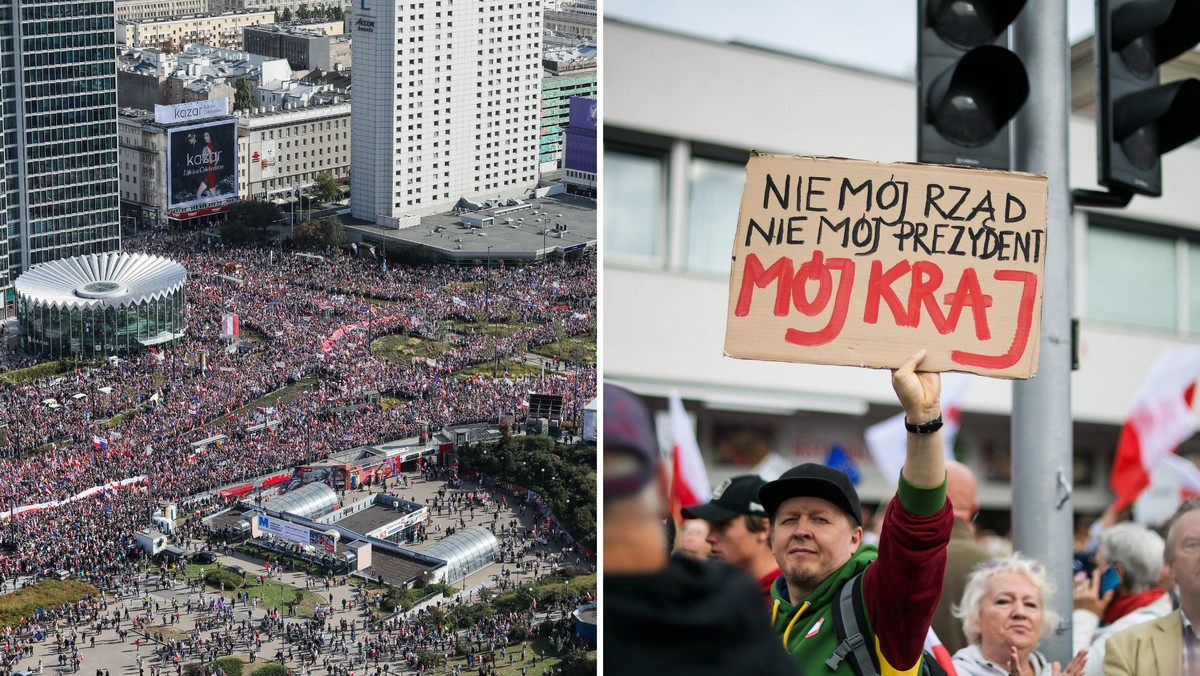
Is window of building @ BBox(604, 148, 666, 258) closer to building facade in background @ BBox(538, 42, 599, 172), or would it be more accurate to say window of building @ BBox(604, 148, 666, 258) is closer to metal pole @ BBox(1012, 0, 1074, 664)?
metal pole @ BBox(1012, 0, 1074, 664)

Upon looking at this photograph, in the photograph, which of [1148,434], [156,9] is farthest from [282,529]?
[1148,434]

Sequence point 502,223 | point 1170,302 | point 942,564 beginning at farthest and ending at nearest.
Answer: point 502,223, point 1170,302, point 942,564

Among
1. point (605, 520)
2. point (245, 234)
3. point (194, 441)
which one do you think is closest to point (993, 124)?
point (605, 520)

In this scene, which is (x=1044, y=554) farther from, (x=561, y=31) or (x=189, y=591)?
(x=561, y=31)

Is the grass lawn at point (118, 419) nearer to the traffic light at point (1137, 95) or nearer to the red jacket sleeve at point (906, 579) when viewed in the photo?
the traffic light at point (1137, 95)

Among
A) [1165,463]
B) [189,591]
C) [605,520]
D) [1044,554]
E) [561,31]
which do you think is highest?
[561,31]

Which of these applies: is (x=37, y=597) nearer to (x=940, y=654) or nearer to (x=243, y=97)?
(x=243, y=97)

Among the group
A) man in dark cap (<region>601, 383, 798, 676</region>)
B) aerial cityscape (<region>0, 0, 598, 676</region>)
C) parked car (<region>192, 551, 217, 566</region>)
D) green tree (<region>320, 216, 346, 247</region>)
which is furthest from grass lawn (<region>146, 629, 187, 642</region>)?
man in dark cap (<region>601, 383, 798, 676</region>)
